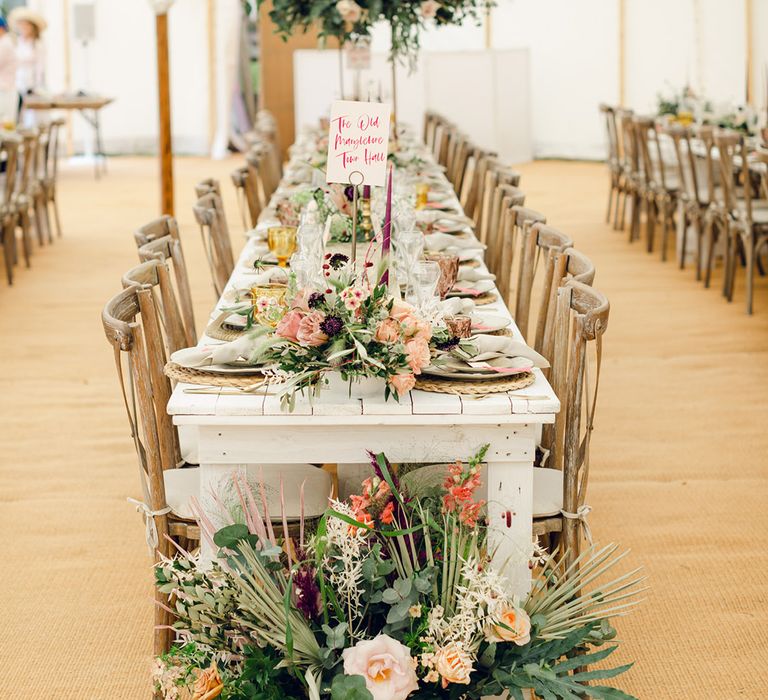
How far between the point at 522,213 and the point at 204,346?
5.40 ft

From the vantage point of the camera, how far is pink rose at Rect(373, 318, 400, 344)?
7.39ft

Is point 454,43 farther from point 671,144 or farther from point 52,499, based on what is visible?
point 52,499

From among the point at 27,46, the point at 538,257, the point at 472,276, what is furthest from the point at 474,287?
the point at 27,46

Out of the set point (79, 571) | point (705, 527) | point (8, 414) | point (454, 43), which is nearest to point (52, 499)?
point (79, 571)

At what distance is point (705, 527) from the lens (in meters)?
3.70

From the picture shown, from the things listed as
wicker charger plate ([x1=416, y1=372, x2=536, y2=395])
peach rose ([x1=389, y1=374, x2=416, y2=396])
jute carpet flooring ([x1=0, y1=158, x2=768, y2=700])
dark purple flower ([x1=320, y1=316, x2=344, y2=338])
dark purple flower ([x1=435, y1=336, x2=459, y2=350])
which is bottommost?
jute carpet flooring ([x1=0, y1=158, x2=768, y2=700])

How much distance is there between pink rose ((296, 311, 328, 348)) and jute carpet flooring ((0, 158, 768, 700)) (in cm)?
108

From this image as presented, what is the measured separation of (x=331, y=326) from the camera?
226 cm

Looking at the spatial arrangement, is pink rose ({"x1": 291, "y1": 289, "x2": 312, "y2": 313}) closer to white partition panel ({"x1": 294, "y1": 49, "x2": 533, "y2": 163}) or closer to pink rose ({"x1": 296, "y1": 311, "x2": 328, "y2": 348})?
pink rose ({"x1": 296, "y1": 311, "x2": 328, "y2": 348})

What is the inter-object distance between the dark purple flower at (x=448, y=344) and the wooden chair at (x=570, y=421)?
28 centimetres

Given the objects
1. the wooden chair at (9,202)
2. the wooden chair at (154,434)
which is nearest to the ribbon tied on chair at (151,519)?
the wooden chair at (154,434)

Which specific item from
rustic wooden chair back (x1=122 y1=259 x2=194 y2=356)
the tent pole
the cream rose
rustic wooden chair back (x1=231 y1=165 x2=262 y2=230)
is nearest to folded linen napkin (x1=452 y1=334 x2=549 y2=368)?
rustic wooden chair back (x1=122 y1=259 x2=194 y2=356)

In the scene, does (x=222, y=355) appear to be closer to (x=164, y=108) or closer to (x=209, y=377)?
→ (x=209, y=377)

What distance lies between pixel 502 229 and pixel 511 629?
8.27 ft
